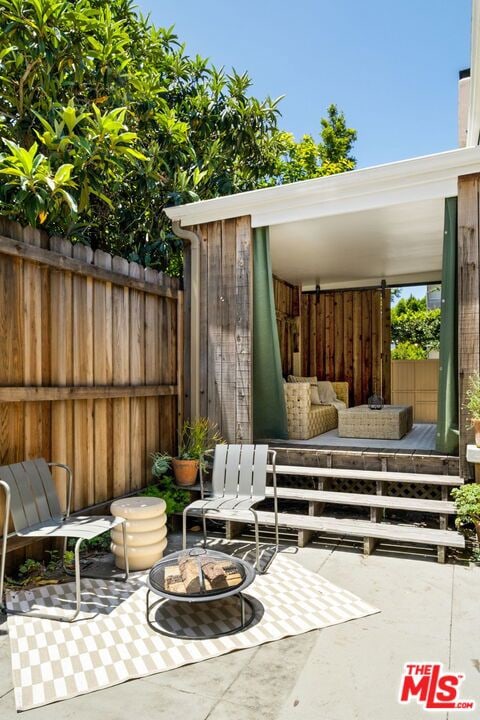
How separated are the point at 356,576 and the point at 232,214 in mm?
3394

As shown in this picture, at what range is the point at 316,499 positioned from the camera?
4.29 metres

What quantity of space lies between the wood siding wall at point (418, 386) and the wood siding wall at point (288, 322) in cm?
173

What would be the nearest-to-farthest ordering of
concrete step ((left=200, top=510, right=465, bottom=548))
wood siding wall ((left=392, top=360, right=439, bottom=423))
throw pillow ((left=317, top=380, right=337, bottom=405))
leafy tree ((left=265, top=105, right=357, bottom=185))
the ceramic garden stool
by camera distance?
the ceramic garden stool → concrete step ((left=200, top=510, right=465, bottom=548)) → throw pillow ((left=317, top=380, right=337, bottom=405)) → wood siding wall ((left=392, top=360, right=439, bottom=423)) → leafy tree ((left=265, top=105, right=357, bottom=185))

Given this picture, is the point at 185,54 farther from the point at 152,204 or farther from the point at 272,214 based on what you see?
the point at 272,214

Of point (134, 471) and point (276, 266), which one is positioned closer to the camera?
point (134, 471)

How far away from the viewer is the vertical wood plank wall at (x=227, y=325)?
4.95 m

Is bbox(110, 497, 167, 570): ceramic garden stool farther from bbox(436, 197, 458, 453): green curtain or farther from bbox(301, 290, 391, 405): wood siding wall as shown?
bbox(301, 290, 391, 405): wood siding wall

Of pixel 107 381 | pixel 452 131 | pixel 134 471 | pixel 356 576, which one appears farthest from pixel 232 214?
pixel 452 131

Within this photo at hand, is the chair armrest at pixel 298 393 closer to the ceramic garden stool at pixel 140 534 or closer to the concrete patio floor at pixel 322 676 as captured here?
the ceramic garden stool at pixel 140 534

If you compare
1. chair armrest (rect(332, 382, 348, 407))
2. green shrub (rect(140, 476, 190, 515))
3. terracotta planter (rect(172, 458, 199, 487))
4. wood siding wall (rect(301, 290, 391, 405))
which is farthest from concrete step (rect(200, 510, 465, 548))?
wood siding wall (rect(301, 290, 391, 405))

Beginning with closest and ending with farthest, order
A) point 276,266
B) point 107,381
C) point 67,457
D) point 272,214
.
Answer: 1. point 67,457
2. point 107,381
3. point 272,214
4. point 276,266

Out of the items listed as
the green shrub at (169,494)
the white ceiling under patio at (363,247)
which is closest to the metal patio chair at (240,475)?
the green shrub at (169,494)

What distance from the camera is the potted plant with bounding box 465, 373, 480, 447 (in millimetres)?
3839
